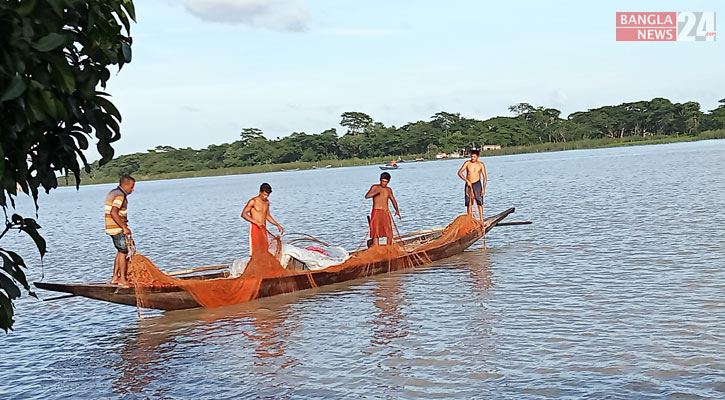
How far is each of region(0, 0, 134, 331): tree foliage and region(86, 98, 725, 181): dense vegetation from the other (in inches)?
4997

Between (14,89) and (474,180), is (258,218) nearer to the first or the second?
(474,180)

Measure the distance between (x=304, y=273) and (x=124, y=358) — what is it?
3.72 m

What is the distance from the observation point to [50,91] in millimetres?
2414

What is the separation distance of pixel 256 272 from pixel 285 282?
661mm

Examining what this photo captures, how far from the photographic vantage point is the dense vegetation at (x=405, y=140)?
5059 inches

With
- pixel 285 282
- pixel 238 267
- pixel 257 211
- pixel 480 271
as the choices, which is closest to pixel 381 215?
pixel 480 271

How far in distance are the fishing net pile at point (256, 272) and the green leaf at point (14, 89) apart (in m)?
8.98

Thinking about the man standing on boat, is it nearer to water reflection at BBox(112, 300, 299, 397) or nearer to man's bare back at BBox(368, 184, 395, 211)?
water reflection at BBox(112, 300, 299, 397)

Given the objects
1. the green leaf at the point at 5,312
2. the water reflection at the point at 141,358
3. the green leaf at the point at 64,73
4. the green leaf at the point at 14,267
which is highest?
the green leaf at the point at 64,73

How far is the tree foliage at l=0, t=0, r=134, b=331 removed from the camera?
2.30 meters

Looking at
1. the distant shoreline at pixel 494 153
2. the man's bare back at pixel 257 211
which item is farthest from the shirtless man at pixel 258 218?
the distant shoreline at pixel 494 153

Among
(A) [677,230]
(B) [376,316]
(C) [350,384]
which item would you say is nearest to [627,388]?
(C) [350,384]

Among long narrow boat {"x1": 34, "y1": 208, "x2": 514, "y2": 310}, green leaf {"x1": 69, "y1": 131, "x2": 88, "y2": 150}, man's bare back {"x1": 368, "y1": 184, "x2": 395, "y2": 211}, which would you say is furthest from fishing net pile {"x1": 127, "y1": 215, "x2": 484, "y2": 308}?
green leaf {"x1": 69, "y1": 131, "x2": 88, "y2": 150}

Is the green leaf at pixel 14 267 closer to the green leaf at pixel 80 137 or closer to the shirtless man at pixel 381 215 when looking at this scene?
the green leaf at pixel 80 137
